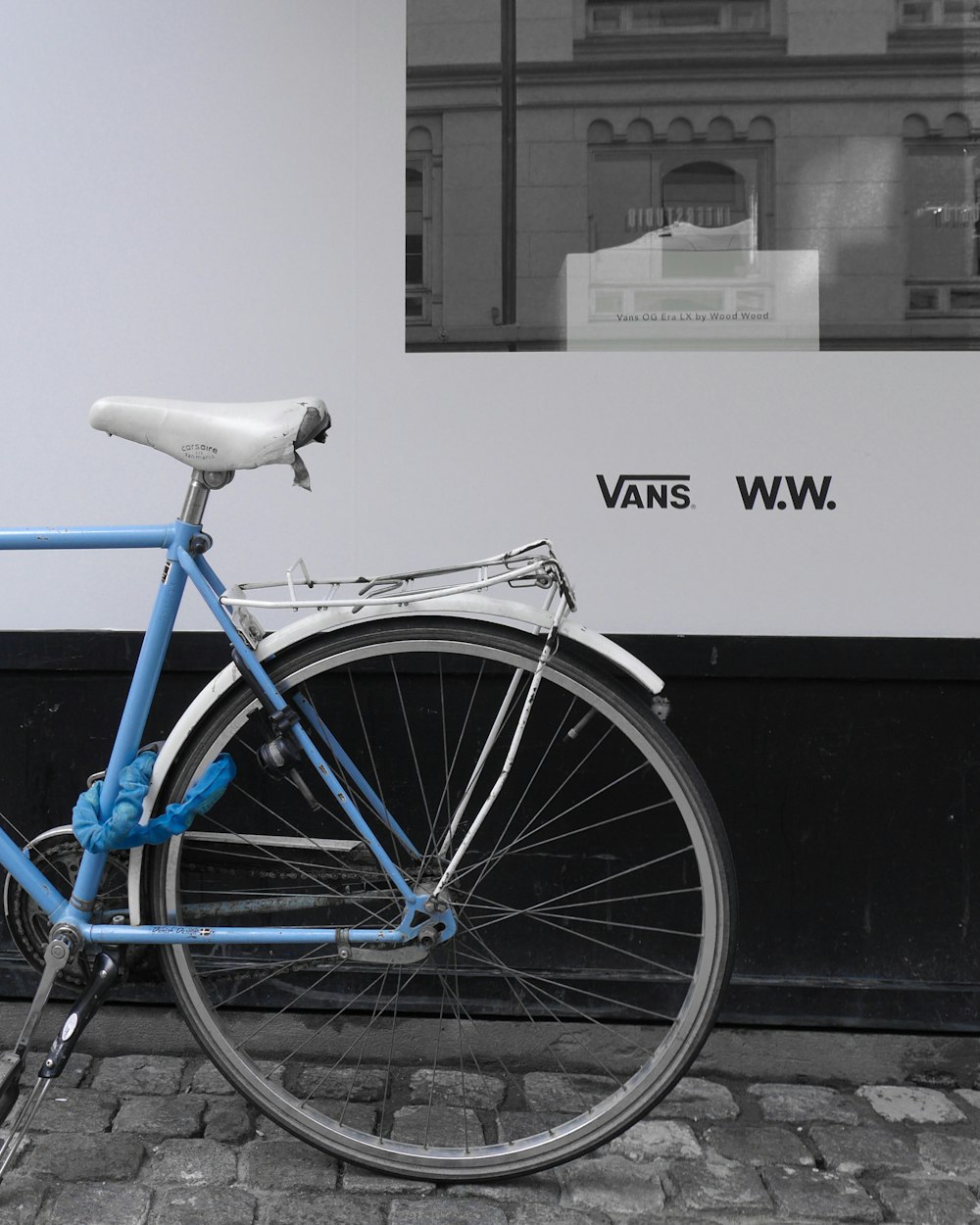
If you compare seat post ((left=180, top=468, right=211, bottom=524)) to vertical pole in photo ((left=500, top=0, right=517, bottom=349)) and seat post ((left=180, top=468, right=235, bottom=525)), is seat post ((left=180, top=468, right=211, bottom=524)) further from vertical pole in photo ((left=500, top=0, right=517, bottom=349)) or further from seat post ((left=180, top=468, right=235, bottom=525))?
vertical pole in photo ((left=500, top=0, right=517, bottom=349))

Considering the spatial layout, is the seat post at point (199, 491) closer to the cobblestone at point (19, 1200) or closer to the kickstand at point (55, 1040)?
the kickstand at point (55, 1040)

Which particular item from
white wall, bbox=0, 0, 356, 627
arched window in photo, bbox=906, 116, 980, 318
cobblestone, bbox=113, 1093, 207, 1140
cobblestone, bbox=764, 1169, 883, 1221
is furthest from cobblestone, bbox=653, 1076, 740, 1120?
arched window in photo, bbox=906, 116, 980, 318

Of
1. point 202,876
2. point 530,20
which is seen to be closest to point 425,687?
point 202,876

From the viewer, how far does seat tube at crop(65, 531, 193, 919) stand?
223 centimetres

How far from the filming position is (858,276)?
282 centimetres

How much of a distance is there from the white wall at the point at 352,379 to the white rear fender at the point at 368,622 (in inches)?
26.5

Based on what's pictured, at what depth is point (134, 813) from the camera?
2.18 metres

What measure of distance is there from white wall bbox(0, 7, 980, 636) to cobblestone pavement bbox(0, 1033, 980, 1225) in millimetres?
1030

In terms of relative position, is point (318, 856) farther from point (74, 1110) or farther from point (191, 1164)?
point (74, 1110)

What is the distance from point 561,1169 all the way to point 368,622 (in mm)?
1099

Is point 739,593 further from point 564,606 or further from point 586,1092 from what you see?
point 586,1092

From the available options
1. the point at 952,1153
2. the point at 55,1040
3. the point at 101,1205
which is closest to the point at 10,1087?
the point at 55,1040

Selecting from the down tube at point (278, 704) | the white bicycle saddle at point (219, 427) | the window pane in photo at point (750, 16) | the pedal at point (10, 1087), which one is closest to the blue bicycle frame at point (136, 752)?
the down tube at point (278, 704)

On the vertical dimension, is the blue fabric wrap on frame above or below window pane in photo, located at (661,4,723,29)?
below
